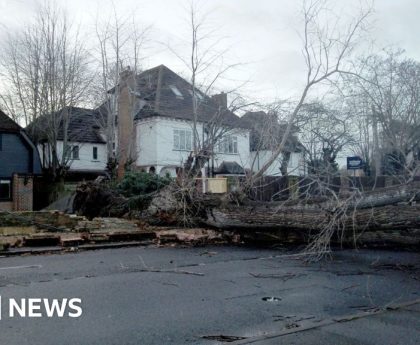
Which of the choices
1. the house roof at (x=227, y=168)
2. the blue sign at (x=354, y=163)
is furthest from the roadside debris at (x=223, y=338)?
the house roof at (x=227, y=168)

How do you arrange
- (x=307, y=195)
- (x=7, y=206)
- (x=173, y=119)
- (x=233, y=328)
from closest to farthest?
1. (x=233, y=328)
2. (x=307, y=195)
3. (x=7, y=206)
4. (x=173, y=119)

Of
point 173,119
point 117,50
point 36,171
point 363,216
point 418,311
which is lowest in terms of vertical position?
point 418,311

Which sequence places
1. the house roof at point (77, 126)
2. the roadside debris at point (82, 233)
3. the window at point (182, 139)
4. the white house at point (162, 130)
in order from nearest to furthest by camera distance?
the roadside debris at point (82, 233) → the house roof at point (77, 126) → the white house at point (162, 130) → the window at point (182, 139)

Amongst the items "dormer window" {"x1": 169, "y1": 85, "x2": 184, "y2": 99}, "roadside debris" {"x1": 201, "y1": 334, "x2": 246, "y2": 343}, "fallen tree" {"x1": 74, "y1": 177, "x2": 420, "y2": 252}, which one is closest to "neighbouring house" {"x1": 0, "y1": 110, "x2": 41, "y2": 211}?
"dormer window" {"x1": 169, "y1": 85, "x2": 184, "y2": 99}

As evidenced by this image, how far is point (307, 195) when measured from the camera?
11562 mm

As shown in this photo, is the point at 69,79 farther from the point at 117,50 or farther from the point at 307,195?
the point at 307,195

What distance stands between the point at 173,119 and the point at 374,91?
46.7 ft

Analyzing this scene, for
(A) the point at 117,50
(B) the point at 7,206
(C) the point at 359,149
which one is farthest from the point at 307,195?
(C) the point at 359,149

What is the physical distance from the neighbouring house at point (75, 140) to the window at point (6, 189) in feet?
Result: 10.1

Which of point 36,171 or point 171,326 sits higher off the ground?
point 36,171

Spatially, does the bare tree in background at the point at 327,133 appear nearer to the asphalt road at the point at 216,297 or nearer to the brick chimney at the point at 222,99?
the brick chimney at the point at 222,99

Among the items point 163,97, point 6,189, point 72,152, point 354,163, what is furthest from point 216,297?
point 72,152

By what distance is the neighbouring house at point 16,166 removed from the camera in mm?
27953

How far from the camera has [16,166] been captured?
2997 cm
